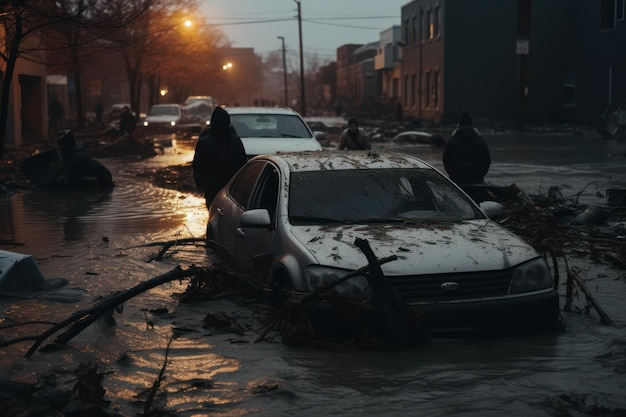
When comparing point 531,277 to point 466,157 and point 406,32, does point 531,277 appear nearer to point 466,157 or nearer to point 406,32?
point 466,157

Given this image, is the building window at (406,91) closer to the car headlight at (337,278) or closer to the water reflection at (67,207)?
the water reflection at (67,207)

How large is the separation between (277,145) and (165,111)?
36.1 m

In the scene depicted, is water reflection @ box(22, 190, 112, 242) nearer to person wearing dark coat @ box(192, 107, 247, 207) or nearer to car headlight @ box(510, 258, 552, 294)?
person wearing dark coat @ box(192, 107, 247, 207)

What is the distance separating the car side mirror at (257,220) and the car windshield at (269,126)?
1004 centimetres

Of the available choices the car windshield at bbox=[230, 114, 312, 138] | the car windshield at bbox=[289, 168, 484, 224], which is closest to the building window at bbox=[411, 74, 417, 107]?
A: the car windshield at bbox=[230, 114, 312, 138]

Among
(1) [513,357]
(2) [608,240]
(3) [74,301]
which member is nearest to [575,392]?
(1) [513,357]

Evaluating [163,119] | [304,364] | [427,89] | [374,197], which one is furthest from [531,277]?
[427,89]

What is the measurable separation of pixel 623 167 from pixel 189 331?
20.2 meters

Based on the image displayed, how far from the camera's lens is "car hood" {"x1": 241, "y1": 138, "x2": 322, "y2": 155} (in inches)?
650

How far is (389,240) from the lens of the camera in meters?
6.88

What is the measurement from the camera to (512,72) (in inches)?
2172

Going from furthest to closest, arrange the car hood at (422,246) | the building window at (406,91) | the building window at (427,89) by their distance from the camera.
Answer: the building window at (406,91) < the building window at (427,89) < the car hood at (422,246)

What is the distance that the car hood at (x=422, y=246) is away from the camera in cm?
652

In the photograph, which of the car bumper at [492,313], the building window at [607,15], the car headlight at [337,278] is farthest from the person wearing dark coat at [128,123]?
the car bumper at [492,313]
